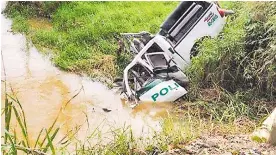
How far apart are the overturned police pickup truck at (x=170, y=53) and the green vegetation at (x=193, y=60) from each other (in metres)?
0.25

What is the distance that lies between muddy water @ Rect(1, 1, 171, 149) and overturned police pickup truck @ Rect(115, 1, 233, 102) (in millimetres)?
246

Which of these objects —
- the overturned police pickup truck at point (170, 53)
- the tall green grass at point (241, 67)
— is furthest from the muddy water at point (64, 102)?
the tall green grass at point (241, 67)

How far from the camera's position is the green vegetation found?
5133mm

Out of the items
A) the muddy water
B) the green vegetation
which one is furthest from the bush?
the muddy water

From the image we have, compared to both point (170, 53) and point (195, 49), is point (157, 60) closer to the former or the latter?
point (170, 53)

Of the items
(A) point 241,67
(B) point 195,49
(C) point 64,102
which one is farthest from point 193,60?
(C) point 64,102

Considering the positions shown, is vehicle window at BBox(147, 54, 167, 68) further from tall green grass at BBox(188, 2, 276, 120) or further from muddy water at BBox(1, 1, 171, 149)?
muddy water at BBox(1, 1, 171, 149)

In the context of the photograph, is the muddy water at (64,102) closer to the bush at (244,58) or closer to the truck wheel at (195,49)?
the bush at (244,58)

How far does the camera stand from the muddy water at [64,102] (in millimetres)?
6941

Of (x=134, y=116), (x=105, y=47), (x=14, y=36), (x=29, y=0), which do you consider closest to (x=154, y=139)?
(x=134, y=116)

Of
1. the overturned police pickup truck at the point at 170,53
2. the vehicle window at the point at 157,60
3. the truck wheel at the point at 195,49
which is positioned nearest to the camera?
the overturned police pickup truck at the point at 170,53

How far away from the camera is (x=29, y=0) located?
11055mm

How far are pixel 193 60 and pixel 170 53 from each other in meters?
0.40

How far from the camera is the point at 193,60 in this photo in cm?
771
